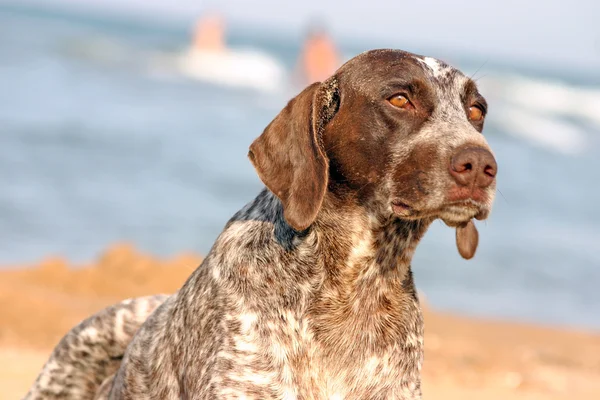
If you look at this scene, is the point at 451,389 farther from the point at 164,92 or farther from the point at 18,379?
the point at 164,92

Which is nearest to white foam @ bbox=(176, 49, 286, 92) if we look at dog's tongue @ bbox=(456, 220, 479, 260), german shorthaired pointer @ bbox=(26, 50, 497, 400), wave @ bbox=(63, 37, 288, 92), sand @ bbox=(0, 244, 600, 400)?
wave @ bbox=(63, 37, 288, 92)

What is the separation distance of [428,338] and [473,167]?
242 inches

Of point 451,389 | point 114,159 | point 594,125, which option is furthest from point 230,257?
point 594,125

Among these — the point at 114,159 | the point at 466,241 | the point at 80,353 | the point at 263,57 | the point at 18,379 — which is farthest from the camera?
the point at 263,57

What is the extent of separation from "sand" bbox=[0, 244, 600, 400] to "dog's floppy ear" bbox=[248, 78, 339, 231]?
125 inches

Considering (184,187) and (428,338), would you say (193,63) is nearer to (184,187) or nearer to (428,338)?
(184,187)

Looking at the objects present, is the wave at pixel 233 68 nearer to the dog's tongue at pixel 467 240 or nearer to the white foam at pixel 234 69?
the white foam at pixel 234 69

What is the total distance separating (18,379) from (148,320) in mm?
2132

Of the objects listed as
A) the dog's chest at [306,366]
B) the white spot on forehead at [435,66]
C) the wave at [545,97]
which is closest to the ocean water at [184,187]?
the white spot on forehead at [435,66]

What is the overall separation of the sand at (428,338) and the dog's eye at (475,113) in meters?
3.19

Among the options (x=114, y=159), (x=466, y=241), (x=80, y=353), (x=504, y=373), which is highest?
(x=114, y=159)

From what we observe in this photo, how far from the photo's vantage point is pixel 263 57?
45719mm

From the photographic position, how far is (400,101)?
418 centimetres

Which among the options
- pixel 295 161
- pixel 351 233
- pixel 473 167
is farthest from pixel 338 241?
pixel 473 167
